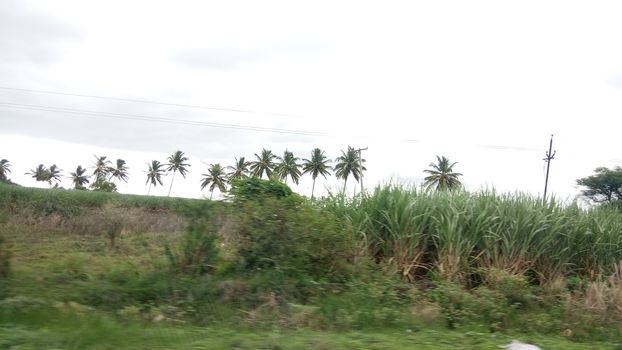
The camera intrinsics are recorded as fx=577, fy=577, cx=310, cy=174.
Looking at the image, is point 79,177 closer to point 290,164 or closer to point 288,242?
point 290,164

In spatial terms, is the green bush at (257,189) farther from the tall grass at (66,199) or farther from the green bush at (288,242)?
the tall grass at (66,199)

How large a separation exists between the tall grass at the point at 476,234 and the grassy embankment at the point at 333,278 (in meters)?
0.03

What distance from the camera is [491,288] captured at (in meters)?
11.5

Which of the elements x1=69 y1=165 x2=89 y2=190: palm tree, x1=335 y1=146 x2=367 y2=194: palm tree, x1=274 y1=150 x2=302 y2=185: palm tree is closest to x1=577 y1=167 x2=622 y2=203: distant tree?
x1=335 y1=146 x2=367 y2=194: palm tree

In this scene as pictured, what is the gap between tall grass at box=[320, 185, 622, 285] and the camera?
1240 centimetres

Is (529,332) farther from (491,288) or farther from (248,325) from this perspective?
(248,325)

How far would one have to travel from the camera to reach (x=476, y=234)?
497 inches

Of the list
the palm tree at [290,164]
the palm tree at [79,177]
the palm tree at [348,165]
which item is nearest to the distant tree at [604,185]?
the palm tree at [348,165]

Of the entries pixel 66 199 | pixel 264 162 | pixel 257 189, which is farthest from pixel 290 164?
pixel 257 189

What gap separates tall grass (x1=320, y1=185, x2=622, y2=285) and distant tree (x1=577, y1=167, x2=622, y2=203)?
26.3 meters

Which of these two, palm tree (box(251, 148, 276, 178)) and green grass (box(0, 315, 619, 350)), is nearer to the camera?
green grass (box(0, 315, 619, 350))

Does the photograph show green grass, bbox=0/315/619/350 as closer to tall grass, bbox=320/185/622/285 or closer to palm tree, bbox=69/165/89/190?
tall grass, bbox=320/185/622/285

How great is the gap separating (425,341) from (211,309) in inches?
135

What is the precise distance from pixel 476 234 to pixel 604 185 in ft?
101
